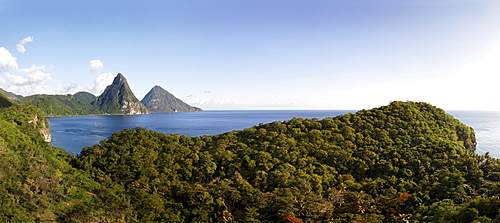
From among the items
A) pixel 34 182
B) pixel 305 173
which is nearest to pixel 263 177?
pixel 305 173

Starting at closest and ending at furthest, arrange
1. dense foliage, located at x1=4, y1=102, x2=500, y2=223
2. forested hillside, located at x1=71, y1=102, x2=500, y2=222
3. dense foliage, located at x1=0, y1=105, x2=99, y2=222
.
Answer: dense foliage, located at x1=0, y1=105, x2=99, y2=222 → dense foliage, located at x1=4, y1=102, x2=500, y2=223 → forested hillside, located at x1=71, y1=102, x2=500, y2=222

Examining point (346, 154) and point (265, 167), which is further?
point (346, 154)

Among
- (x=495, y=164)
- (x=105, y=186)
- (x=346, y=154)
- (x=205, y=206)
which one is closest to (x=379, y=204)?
(x=346, y=154)

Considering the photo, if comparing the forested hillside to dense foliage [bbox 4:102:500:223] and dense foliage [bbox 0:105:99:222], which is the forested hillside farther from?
A: dense foliage [bbox 0:105:99:222]

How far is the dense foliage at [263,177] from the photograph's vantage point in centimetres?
3775

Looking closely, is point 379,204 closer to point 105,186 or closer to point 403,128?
point 403,128

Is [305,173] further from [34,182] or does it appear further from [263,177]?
[34,182]

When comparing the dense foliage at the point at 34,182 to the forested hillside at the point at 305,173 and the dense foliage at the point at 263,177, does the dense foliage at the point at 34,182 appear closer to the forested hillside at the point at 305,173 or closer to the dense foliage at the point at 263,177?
the dense foliage at the point at 263,177

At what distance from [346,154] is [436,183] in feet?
57.9

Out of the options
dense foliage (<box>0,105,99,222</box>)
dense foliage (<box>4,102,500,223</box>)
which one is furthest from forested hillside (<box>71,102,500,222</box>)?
dense foliage (<box>0,105,99,222</box>)

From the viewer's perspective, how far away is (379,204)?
1720 inches

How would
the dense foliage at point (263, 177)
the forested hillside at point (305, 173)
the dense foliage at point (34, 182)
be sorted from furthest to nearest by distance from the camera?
1. the forested hillside at point (305, 173)
2. the dense foliage at point (263, 177)
3. the dense foliage at point (34, 182)

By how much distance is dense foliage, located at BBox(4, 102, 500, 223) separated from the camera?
124 ft

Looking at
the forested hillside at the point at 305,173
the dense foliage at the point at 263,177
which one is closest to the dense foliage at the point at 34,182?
the dense foliage at the point at 263,177
